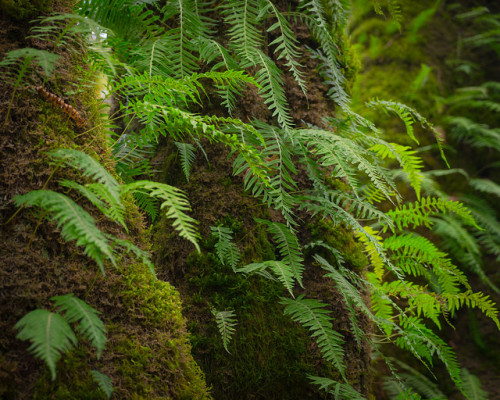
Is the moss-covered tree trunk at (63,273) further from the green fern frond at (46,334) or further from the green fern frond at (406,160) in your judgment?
the green fern frond at (406,160)

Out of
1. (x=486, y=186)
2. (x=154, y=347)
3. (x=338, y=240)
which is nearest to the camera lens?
(x=154, y=347)

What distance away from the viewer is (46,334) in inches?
38.9

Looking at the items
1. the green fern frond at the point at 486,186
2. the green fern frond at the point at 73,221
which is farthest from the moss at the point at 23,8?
the green fern frond at the point at 486,186

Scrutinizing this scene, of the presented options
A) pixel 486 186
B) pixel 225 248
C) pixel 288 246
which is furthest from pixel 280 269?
pixel 486 186

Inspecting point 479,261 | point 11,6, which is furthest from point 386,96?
point 11,6

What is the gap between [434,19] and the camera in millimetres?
5250

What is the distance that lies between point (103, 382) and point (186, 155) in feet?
4.02

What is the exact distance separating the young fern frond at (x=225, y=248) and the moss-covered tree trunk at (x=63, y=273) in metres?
0.34

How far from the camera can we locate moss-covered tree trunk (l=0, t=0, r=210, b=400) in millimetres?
1191

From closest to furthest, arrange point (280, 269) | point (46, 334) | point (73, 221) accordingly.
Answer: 1. point (46, 334)
2. point (73, 221)
3. point (280, 269)

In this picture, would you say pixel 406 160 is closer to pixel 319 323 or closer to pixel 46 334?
pixel 319 323

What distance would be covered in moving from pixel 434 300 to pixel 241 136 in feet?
5.42

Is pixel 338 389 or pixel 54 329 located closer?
pixel 54 329

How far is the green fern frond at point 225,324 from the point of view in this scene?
5.66ft
